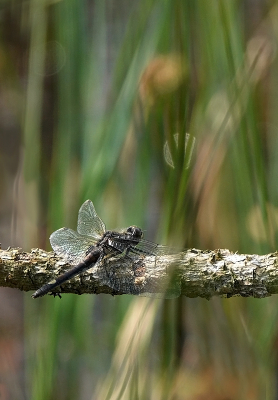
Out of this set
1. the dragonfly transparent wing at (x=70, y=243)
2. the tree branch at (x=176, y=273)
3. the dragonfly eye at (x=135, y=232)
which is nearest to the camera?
the tree branch at (x=176, y=273)

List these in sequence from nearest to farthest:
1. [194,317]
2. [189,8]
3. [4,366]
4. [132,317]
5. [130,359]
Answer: [189,8], [130,359], [132,317], [194,317], [4,366]

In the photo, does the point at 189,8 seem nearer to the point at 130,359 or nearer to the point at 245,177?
the point at 245,177

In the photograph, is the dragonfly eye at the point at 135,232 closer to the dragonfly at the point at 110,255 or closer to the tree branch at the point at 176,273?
the dragonfly at the point at 110,255

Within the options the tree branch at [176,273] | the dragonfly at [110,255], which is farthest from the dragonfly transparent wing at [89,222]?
the tree branch at [176,273]

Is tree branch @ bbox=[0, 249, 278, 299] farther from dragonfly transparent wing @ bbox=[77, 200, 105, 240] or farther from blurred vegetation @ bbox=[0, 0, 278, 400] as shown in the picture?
dragonfly transparent wing @ bbox=[77, 200, 105, 240]

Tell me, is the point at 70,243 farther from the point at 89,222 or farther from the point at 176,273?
the point at 176,273

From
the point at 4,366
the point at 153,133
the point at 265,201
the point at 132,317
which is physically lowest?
the point at 4,366

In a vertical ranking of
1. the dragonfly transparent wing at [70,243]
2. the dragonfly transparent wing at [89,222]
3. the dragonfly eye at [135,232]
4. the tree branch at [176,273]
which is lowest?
the tree branch at [176,273]

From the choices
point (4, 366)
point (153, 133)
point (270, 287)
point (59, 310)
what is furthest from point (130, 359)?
point (4, 366)
